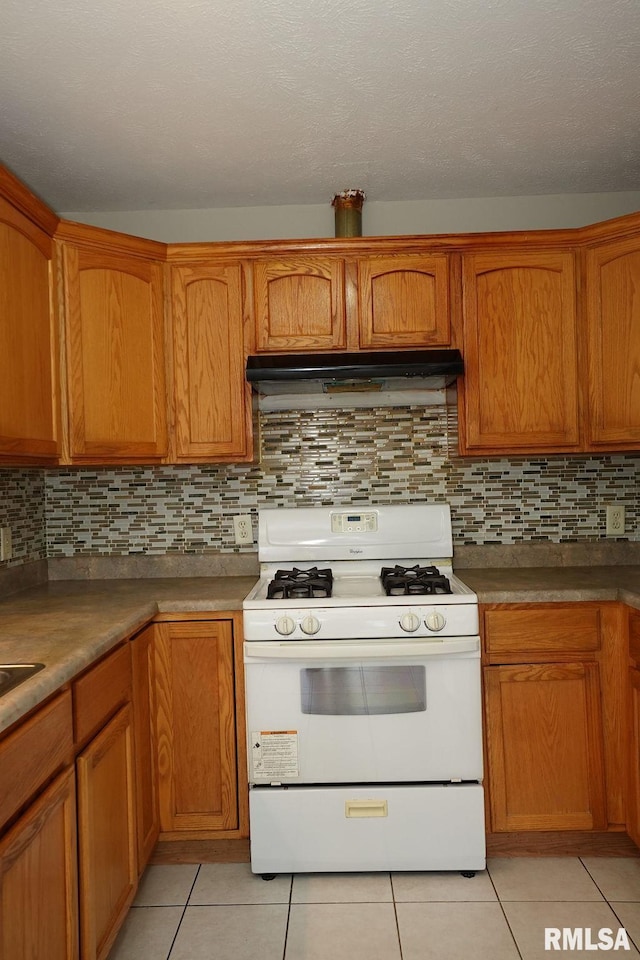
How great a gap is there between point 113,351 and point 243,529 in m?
0.85

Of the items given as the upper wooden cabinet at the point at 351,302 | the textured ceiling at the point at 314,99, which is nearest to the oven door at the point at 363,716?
the upper wooden cabinet at the point at 351,302

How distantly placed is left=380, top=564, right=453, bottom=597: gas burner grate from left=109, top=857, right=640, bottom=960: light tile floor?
2.83 feet

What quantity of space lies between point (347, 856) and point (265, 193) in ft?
7.66

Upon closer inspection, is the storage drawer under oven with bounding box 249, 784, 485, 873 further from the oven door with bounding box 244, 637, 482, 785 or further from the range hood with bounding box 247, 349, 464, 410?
the range hood with bounding box 247, 349, 464, 410

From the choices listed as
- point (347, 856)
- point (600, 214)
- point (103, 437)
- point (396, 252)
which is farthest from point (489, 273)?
point (347, 856)

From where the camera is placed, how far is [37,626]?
1.90 m

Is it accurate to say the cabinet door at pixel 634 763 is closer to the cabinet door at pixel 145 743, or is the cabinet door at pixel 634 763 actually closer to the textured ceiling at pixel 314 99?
the cabinet door at pixel 145 743

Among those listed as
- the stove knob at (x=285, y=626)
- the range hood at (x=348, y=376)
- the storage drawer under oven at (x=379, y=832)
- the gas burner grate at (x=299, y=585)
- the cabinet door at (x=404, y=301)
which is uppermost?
the cabinet door at (x=404, y=301)

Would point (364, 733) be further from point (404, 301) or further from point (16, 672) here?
point (404, 301)

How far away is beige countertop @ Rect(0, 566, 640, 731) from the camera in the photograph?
62.1 inches

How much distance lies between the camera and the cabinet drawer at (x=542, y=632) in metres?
2.24

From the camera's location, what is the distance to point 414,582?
7.49 ft

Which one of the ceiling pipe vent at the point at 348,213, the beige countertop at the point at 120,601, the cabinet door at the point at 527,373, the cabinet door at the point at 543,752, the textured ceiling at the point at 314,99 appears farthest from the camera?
the ceiling pipe vent at the point at 348,213

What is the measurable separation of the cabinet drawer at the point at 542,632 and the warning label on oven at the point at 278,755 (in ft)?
2.26
